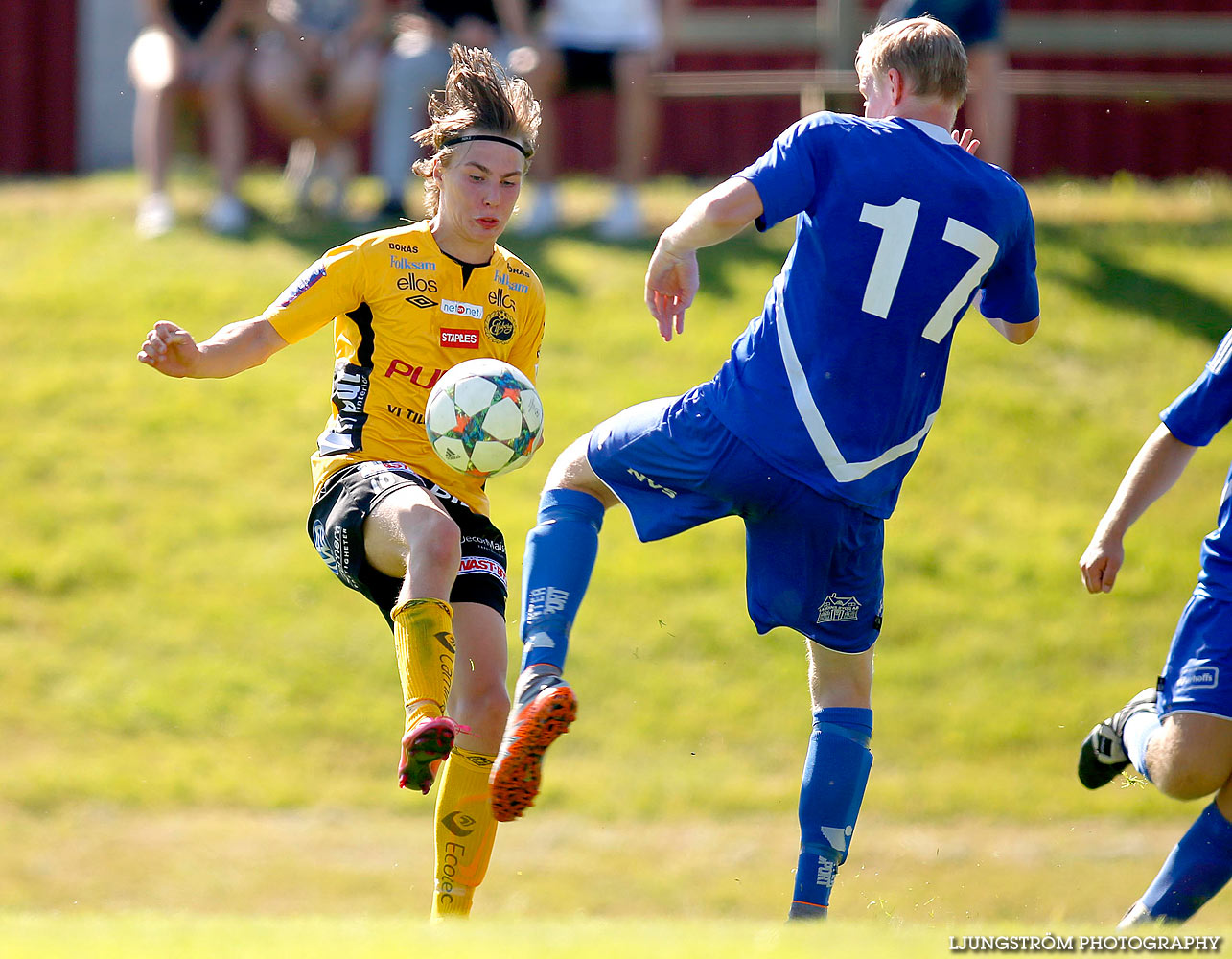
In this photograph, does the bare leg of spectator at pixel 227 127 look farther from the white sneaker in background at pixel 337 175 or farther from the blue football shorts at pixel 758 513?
the blue football shorts at pixel 758 513

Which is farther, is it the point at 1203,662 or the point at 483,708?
the point at 483,708

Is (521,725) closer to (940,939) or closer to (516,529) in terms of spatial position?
(940,939)

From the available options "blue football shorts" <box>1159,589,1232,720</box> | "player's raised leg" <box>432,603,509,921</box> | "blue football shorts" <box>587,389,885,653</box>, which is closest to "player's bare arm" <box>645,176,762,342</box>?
"blue football shorts" <box>587,389,885,653</box>

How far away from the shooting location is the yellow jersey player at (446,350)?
5.01 metres

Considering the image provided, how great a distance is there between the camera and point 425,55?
11.1m

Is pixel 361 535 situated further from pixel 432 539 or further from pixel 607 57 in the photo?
pixel 607 57

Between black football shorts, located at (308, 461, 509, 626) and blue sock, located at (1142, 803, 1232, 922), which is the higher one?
black football shorts, located at (308, 461, 509, 626)

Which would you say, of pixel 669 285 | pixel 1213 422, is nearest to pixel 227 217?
pixel 669 285

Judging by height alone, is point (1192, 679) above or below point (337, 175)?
below

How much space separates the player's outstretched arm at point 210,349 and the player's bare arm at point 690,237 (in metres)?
1.28

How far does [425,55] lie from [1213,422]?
7599 millimetres

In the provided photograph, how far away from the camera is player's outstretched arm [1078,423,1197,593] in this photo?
5.09m

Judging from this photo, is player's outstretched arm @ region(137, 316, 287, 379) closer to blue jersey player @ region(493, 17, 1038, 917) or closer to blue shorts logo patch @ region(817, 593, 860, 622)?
blue jersey player @ region(493, 17, 1038, 917)

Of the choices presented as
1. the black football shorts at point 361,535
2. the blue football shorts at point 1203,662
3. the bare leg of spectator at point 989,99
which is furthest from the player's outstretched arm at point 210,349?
the bare leg of spectator at point 989,99
